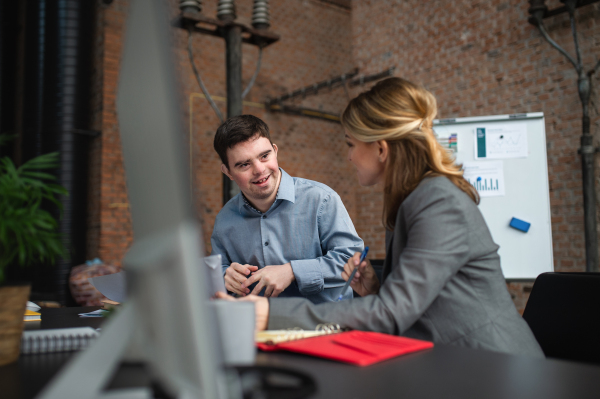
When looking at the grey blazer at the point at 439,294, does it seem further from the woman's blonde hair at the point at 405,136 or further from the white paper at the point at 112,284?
the white paper at the point at 112,284

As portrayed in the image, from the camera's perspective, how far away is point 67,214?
15.2 ft

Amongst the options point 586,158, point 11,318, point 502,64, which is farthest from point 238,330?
point 502,64

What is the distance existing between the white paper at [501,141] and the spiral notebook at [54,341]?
366 cm

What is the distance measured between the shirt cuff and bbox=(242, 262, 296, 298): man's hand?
0.02 meters

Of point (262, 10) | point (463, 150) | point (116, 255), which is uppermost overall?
point (262, 10)

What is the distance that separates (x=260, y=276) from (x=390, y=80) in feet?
2.39

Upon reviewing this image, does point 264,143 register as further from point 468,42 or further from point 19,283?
point 468,42

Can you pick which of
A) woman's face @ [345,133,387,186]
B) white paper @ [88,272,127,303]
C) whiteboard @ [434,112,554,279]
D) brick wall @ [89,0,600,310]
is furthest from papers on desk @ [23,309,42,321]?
whiteboard @ [434,112,554,279]

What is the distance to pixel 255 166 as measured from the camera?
6.15 feet

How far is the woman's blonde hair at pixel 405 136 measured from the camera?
121cm

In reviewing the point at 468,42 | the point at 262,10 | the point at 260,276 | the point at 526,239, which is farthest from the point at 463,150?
the point at 260,276

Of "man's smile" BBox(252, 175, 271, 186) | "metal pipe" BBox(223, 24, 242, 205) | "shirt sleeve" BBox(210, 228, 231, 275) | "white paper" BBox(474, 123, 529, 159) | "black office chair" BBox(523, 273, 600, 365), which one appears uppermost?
"metal pipe" BBox(223, 24, 242, 205)

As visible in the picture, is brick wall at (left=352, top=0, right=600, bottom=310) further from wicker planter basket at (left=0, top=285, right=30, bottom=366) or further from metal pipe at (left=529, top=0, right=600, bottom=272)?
wicker planter basket at (left=0, top=285, right=30, bottom=366)

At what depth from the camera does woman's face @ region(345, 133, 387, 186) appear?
1.28m
